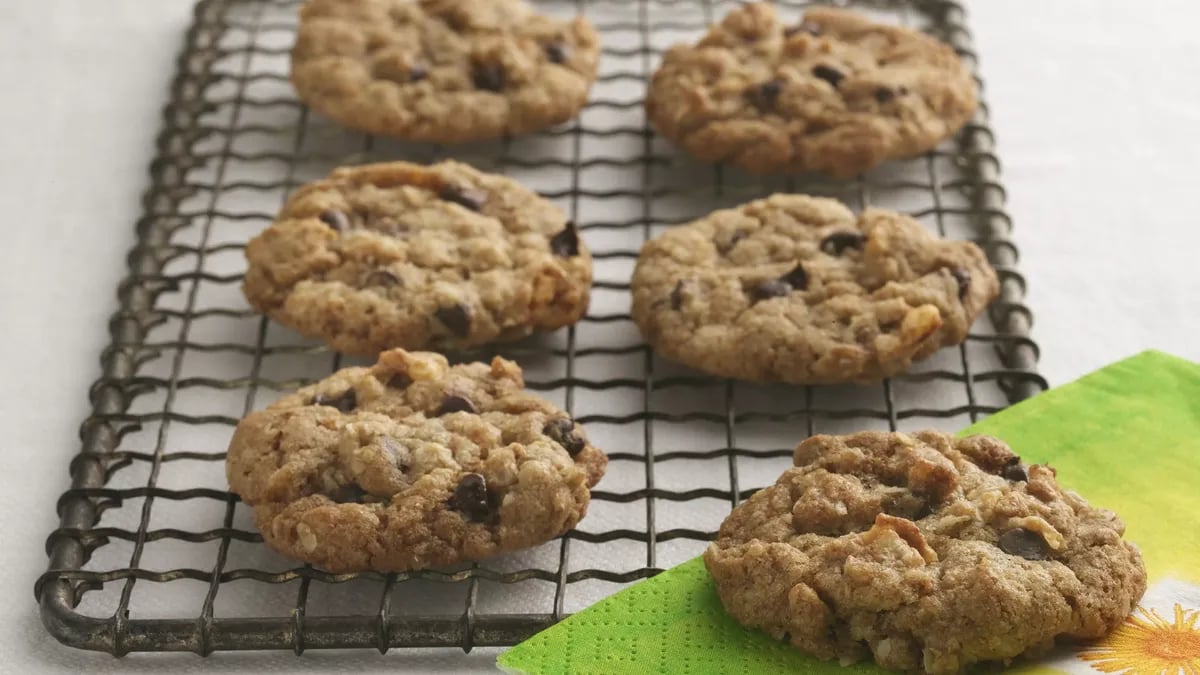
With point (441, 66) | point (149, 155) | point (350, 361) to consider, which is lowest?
point (149, 155)

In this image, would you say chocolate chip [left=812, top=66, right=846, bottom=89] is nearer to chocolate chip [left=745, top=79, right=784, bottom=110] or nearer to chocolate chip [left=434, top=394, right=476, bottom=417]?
chocolate chip [left=745, top=79, right=784, bottom=110]

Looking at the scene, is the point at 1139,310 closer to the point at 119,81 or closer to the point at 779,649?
the point at 779,649

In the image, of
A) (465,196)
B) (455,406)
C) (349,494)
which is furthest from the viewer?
(465,196)

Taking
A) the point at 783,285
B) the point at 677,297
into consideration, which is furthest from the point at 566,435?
the point at 783,285

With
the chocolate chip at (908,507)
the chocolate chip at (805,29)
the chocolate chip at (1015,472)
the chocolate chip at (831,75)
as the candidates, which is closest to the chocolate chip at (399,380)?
the chocolate chip at (908,507)

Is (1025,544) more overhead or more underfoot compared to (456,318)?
more overhead

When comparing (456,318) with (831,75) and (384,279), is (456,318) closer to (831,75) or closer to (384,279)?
(384,279)

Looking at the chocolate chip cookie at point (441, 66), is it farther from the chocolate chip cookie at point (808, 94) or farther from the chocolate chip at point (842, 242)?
the chocolate chip at point (842, 242)

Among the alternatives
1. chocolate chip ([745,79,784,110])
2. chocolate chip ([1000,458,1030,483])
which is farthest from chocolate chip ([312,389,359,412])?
chocolate chip ([745,79,784,110])
